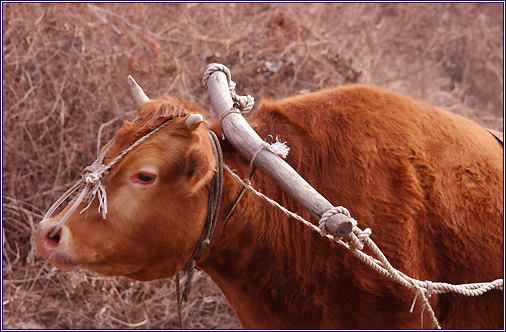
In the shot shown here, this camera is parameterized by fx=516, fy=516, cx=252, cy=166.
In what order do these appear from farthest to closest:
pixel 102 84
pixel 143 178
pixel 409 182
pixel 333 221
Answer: pixel 102 84 → pixel 409 182 → pixel 143 178 → pixel 333 221

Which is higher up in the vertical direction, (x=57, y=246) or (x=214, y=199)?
(x=214, y=199)

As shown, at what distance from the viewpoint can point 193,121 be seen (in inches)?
91.0

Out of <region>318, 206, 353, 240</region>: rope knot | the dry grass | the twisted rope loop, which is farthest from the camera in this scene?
the dry grass

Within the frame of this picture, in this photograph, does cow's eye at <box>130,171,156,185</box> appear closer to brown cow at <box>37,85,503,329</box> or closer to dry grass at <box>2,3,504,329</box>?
brown cow at <box>37,85,503,329</box>

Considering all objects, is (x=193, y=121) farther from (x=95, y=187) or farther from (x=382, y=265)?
(x=382, y=265)

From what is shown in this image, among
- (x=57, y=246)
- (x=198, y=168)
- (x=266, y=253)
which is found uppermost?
(x=198, y=168)

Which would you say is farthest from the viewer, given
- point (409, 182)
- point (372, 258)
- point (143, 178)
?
point (409, 182)

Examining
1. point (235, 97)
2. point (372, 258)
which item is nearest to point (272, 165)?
point (235, 97)

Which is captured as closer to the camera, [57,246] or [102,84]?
[57,246]

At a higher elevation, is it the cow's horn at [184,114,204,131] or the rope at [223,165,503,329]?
the cow's horn at [184,114,204,131]

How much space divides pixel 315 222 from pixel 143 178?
87 cm

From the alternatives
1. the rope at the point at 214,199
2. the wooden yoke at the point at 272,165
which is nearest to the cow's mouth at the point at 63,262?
the rope at the point at 214,199

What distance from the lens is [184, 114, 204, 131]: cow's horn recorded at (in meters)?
2.30

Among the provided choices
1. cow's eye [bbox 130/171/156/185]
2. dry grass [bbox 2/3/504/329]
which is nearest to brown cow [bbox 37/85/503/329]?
cow's eye [bbox 130/171/156/185]
